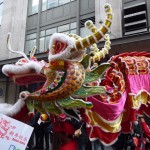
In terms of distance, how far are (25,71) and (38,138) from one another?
408 cm

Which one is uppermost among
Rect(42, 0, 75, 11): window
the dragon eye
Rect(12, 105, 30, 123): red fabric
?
Rect(42, 0, 75, 11): window

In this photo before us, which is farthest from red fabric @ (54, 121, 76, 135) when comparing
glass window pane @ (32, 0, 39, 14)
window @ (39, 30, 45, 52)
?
glass window pane @ (32, 0, 39, 14)

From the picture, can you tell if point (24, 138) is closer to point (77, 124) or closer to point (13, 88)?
point (77, 124)

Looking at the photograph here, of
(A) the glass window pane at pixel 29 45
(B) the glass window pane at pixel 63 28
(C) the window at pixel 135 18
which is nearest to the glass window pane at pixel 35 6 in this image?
(A) the glass window pane at pixel 29 45

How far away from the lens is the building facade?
37.1 ft

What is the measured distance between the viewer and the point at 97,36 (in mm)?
3055

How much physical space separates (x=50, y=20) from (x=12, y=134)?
12.4 metres

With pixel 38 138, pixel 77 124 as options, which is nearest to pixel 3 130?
pixel 77 124

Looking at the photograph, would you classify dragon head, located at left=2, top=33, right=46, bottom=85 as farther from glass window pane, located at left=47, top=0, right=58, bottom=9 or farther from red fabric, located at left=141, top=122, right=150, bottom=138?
glass window pane, located at left=47, top=0, right=58, bottom=9

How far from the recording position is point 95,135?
3756mm

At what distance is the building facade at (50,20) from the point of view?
1131 cm

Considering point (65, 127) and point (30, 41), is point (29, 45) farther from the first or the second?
point (65, 127)

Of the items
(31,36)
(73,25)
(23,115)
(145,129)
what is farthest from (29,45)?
(23,115)

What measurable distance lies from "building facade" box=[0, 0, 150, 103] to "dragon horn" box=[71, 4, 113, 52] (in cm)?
748
